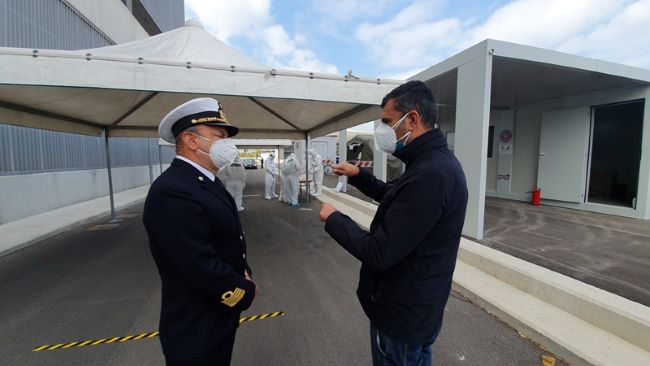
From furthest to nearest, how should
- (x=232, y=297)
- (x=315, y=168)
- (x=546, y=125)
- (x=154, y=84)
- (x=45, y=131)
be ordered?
(x=315, y=168), (x=45, y=131), (x=546, y=125), (x=154, y=84), (x=232, y=297)

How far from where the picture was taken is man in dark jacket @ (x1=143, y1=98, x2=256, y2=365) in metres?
1.23

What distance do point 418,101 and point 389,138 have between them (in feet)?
0.79

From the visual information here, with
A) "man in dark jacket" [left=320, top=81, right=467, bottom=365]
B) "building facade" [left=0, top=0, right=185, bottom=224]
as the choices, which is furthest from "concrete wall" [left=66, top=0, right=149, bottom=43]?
"man in dark jacket" [left=320, top=81, right=467, bottom=365]

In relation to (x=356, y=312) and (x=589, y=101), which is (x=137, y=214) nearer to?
(x=356, y=312)

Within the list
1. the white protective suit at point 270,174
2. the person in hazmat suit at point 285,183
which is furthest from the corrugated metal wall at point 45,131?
the person in hazmat suit at point 285,183

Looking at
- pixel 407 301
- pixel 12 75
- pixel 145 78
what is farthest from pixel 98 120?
pixel 407 301

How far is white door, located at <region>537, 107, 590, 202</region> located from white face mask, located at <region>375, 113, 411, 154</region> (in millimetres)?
8340

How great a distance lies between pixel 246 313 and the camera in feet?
10.1

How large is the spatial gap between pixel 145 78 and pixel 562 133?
369 inches

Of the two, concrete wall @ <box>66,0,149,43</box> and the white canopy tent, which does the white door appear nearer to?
the white canopy tent

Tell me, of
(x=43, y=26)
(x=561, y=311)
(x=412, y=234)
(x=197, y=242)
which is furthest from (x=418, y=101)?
(x=43, y=26)

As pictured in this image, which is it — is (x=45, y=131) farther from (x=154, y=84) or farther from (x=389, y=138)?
(x=389, y=138)

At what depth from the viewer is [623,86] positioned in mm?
6598

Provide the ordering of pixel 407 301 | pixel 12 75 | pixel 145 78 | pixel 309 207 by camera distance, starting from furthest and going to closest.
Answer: pixel 309 207 → pixel 145 78 → pixel 12 75 → pixel 407 301
